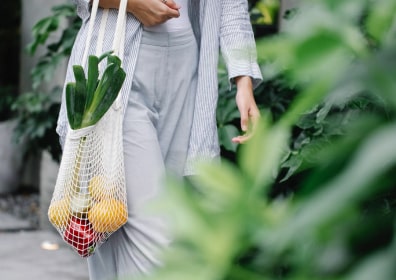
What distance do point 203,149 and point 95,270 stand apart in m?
0.49

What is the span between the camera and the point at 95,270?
3.02 m

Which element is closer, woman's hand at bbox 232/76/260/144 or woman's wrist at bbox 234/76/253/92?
woman's hand at bbox 232/76/260/144

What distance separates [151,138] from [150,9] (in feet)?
1.20

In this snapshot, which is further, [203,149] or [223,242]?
[203,149]

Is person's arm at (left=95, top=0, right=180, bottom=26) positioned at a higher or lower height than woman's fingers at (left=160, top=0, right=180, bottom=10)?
lower

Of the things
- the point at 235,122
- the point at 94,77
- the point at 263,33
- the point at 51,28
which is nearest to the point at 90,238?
the point at 94,77

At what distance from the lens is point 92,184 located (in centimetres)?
275

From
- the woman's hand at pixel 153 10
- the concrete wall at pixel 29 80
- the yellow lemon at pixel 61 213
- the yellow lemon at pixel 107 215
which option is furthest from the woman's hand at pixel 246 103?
the concrete wall at pixel 29 80

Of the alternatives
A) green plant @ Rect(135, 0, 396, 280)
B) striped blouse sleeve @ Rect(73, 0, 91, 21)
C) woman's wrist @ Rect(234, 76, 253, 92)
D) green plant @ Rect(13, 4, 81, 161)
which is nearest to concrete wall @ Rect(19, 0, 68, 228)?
green plant @ Rect(13, 4, 81, 161)

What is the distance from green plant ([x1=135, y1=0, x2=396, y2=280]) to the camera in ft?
2.41

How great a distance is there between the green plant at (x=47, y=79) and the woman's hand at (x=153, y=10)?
2.93 metres

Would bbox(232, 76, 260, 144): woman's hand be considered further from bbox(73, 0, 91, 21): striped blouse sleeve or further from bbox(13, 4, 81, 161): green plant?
bbox(13, 4, 81, 161): green plant

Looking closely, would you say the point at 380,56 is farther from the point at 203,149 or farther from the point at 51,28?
the point at 51,28

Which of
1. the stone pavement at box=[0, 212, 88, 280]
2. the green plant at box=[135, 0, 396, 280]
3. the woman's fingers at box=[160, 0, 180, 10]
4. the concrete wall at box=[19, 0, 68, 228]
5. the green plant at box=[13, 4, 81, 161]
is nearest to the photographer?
the green plant at box=[135, 0, 396, 280]
